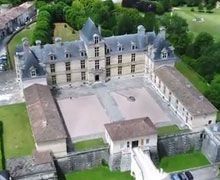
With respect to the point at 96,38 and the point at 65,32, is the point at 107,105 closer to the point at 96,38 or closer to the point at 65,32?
the point at 96,38

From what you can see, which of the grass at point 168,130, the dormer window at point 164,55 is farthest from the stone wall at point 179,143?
the dormer window at point 164,55

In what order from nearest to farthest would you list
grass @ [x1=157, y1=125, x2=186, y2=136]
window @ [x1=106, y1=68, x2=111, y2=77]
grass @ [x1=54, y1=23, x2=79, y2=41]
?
1. grass @ [x1=157, y1=125, x2=186, y2=136]
2. window @ [x1=106, y1=68, x2=111, y2=77]
3. grass @ [x1=54, y1=23, x2=79, y2=41]

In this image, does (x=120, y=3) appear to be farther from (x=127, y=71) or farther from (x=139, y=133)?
(x=139, y=133)

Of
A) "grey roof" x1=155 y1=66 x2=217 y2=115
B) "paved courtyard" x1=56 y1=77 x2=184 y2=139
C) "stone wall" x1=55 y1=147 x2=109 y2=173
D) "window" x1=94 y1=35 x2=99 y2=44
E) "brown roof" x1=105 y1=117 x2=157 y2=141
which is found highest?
"window" x1=94 y1=35 x2=99 y2=44

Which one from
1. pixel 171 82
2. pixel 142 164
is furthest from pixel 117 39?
pixel 142 164

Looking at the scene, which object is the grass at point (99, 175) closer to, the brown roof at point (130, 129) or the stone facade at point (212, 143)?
the brown roof at point (130, 129)

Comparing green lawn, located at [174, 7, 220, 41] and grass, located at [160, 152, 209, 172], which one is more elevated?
green lawn, located at [174, 7, 220, 41]

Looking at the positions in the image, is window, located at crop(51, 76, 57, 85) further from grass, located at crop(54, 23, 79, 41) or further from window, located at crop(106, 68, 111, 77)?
→ grass, located at crop(54, 23, 79, 41)

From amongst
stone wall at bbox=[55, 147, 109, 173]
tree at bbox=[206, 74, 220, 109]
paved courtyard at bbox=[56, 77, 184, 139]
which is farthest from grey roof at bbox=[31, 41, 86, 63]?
tree at bbox=[206, 74, 220, 109]
